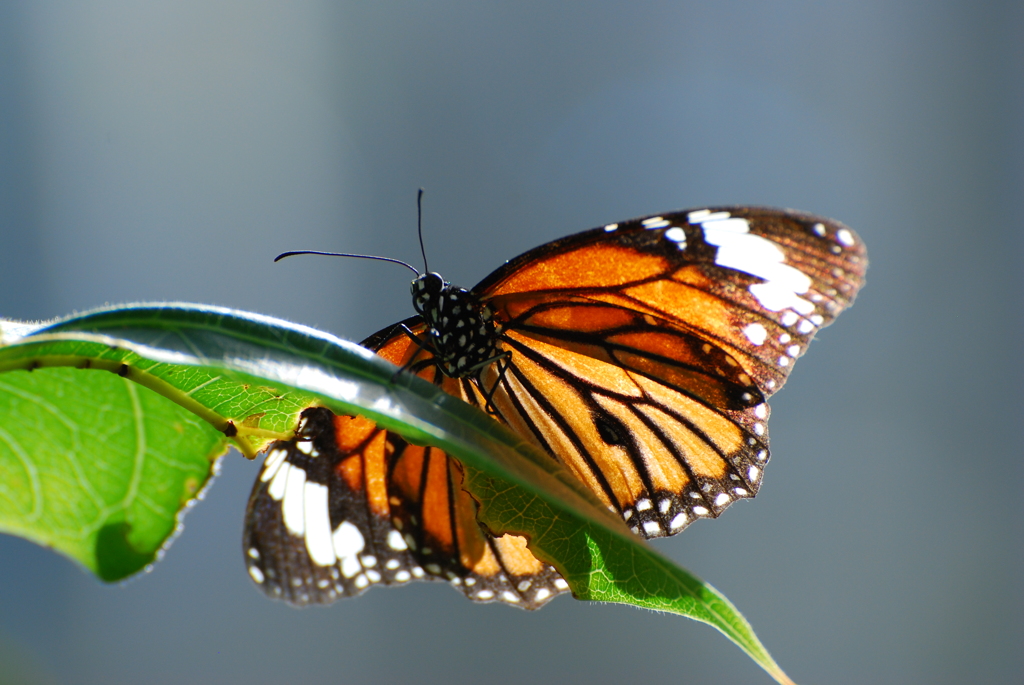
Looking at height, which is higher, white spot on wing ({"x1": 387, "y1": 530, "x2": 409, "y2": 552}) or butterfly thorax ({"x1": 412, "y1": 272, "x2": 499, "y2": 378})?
butterfly thorax ({"x1": 412, "y1": 272, "x2": 499, "y2": 378})

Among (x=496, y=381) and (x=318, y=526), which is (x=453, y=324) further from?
(x=318, y=526)

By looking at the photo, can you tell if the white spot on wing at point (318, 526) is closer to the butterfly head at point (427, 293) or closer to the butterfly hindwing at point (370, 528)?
the butterfly hindwing at point (370, 528)

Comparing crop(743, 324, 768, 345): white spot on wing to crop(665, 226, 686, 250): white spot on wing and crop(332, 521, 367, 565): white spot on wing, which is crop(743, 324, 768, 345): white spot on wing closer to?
crop(665, 226, 686, 250): white spot on wing

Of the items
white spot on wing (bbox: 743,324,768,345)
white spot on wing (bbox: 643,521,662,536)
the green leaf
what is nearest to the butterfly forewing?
white spot on wing (bbox: 743,324,768,345)

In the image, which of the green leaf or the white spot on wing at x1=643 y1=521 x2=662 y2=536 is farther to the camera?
the white spot on wing at x1=643 y1=521 x2=662 y2=536

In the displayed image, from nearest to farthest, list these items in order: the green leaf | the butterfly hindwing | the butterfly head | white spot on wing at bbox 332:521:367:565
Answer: the green leaf, the butterfly head, the butterfly hindwing, white spot on wing at bbox 332:521:367:565

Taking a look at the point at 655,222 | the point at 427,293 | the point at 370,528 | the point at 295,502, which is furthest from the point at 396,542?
the point at 655,222

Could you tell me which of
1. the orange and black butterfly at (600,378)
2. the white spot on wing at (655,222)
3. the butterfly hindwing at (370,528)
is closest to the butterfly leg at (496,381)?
the orange and black butterfly at (600,378)
